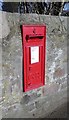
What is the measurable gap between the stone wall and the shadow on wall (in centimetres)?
48

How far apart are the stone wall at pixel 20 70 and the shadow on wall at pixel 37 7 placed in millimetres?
481

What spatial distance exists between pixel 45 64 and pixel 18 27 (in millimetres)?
670

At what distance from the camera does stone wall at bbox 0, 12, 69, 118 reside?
213cm

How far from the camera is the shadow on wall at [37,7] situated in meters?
2.86

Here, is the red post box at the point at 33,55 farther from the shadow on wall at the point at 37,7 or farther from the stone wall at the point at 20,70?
the shadow on wall at the point at 37,7

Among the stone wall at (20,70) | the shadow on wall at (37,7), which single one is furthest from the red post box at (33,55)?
the shadow on wall at (37,7)

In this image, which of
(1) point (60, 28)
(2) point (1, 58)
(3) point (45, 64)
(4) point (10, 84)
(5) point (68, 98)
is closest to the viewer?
(2) point (1, 58)

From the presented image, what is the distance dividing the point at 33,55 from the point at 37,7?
1004 mm

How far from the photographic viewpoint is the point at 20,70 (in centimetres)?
231

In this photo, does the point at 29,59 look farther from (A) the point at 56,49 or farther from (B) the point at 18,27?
(A) the point at 56,49

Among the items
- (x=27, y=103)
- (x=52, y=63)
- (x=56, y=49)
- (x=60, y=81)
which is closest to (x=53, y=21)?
(x=56, y=49)

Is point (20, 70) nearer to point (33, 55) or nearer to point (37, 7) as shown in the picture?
point (33, 55)

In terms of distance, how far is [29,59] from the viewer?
7.73 ft

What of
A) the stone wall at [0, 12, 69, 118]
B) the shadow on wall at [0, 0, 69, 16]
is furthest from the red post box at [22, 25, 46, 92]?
the shadow on wall at [0, 0, 69, 16]
